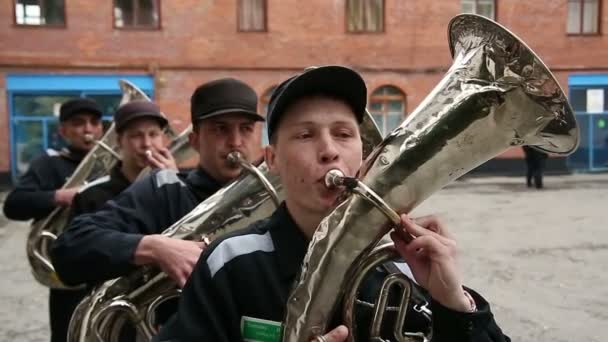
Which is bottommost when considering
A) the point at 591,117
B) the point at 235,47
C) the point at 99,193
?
the point at 591,117

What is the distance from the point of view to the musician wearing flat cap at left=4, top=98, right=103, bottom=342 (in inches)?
143

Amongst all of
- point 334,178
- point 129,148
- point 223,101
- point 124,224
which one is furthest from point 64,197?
point 334,178

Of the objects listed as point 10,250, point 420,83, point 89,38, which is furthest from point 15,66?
point 420,83

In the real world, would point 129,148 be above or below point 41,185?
above

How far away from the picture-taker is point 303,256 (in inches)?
56.0

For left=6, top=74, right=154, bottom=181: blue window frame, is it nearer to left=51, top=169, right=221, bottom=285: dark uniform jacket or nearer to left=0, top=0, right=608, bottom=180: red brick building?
left=0, top=0, right=608, bottom=180: red brick building

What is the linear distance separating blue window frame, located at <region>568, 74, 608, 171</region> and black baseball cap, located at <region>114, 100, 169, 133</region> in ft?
62.1

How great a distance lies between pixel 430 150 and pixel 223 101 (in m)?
1.03

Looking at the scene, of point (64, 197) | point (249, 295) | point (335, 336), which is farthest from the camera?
point (64, 197)

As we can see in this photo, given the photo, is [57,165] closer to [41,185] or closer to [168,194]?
[41,185]

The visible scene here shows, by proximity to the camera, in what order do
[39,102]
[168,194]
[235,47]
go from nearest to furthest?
[168,194]
[39,102]
[235,47]

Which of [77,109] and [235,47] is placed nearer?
[77,109]

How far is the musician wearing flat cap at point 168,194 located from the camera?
2055 mm

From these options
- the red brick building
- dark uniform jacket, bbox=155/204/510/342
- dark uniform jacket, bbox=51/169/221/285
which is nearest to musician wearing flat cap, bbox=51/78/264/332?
dark uniform jacket, bbox=51/169/221/285
